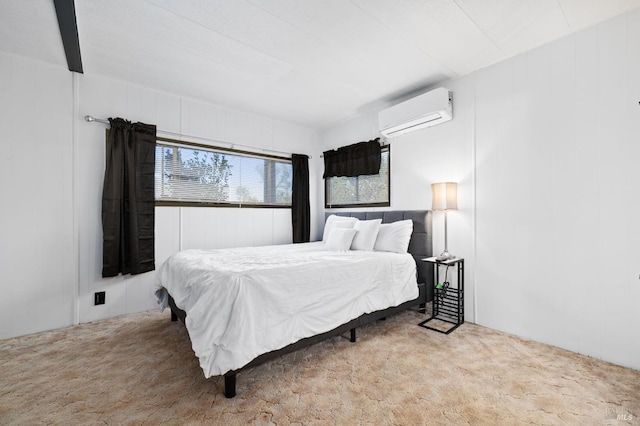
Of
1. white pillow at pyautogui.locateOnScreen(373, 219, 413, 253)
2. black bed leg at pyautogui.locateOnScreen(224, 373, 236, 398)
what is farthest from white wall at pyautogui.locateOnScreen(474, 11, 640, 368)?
black bed leg at pyautogui.locateOnScreen(224, 373, 236, 398)

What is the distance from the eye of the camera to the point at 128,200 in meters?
3.21

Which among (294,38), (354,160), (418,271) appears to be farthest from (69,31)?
(418,271)

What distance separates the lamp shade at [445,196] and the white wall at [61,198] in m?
2.98

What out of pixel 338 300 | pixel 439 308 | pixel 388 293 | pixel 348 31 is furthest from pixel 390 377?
pixel 348 31

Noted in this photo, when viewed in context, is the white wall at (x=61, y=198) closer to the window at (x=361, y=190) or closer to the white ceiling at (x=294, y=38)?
the white ceiling at (x=294, y=38)

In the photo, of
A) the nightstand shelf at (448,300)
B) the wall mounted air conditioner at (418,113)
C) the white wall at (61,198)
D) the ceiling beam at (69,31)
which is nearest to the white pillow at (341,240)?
the nightstand shelf at (448,300)

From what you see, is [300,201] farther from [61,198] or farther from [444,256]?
[61,198]

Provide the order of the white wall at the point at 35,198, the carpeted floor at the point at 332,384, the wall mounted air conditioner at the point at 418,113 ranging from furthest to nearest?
the wall mounted air conditioner at the point at 418,113 < the white wall at the point at 35,198 < the carpeted floor at the point at 332,384

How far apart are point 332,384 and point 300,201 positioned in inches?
121

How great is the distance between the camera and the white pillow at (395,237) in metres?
3.23

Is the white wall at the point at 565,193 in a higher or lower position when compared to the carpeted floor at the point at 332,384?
higher

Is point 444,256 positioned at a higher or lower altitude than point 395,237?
lower

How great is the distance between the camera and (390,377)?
1.98 meters

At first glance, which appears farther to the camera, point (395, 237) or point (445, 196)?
point (395, 237)
